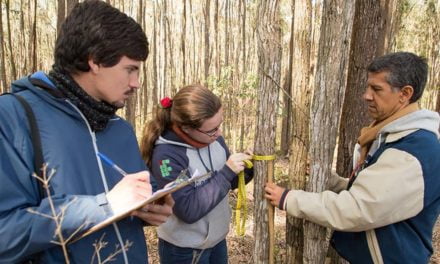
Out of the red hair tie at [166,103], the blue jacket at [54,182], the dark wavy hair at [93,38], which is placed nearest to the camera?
the blue jacket at [54,182]

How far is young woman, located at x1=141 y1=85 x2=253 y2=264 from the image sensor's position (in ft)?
6.37

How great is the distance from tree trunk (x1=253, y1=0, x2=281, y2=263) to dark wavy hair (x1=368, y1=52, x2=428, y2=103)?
0.61 m

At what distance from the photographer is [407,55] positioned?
6.23ft

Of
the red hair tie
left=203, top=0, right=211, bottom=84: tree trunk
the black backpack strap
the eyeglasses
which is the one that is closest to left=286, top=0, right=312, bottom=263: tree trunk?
the eyeglasses

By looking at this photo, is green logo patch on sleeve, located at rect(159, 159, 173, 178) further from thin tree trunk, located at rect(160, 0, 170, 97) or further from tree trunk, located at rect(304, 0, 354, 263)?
thin tree trunk, located at rect(160, 0, 170, 97)

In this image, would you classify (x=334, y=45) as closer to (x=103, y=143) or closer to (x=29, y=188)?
(x=103, y=143)

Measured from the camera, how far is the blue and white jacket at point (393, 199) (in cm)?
168

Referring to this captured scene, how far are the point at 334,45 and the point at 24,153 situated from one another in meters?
1.66

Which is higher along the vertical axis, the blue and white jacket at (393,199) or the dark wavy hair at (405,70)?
the dark wavy hair at (405,70)

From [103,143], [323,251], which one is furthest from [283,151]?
[103,143]

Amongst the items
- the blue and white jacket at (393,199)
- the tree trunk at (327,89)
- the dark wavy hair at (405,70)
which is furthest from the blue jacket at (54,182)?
the dark wavy hair at (405,70)

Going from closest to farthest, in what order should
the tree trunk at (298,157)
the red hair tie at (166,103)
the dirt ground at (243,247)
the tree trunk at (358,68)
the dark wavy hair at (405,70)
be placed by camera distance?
the dark wavy hair at (405,70) < the red hair tie at (166,103) < the tree trunk at (298,157) < the tree trunk at (358,68) < the dirt ground at (243,247)

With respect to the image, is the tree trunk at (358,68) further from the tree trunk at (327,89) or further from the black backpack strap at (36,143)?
the black backpack strap at (36,143)

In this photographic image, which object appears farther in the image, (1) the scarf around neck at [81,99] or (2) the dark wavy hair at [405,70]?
(2) the dark wavy hair at [405,70]
